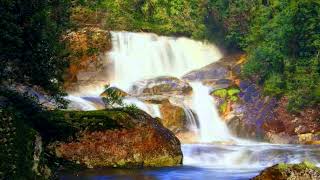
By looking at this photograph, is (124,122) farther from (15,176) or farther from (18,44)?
(15,176)

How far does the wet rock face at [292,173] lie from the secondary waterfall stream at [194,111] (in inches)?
181

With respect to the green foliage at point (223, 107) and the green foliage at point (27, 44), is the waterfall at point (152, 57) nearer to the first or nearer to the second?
the green foliage at point (223, 107)

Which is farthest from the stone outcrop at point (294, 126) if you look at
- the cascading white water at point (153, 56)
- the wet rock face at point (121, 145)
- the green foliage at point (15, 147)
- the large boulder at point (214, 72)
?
the green foliage at point (15, 147)

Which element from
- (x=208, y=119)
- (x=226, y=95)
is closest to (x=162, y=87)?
(x=208, y=119)

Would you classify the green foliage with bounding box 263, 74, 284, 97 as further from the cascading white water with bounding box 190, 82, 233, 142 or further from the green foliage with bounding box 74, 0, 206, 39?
the green foliage with bounding box 74, 0, 206, 39

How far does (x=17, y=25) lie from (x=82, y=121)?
623 centimetres

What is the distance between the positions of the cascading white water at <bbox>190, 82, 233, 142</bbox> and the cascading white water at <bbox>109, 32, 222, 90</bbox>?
27.4 ft

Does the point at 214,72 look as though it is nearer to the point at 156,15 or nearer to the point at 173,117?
the point at 173,117

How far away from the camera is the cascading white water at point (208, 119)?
32.6 m

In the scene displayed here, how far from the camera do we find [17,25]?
41.1 ft

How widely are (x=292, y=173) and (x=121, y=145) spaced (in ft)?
25.2

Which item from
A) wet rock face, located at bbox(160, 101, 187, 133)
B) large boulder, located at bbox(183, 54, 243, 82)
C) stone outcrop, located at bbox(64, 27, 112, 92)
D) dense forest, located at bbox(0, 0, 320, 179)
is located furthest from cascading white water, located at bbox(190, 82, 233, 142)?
stone outcrop, located at bbox(64, 27, 112, 92)

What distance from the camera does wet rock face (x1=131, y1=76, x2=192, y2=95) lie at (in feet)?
119

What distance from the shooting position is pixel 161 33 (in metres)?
49.0
